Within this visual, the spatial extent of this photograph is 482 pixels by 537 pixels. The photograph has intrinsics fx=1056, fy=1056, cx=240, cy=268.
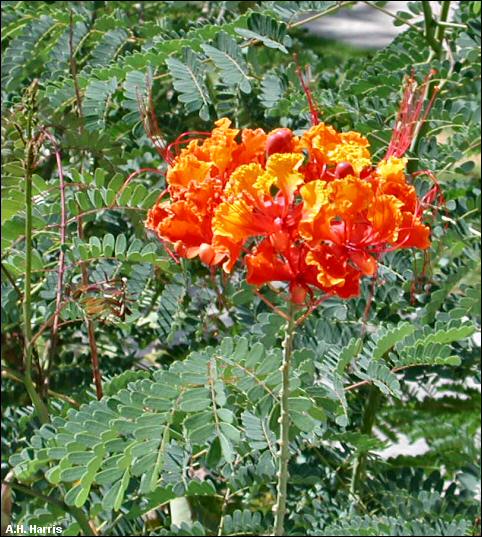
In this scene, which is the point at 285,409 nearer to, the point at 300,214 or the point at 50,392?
the point at 300,214

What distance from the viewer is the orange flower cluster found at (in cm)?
105

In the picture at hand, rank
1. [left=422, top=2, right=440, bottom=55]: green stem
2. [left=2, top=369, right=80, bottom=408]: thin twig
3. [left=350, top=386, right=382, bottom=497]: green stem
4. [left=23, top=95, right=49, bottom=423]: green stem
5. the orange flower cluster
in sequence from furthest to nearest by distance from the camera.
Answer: [left=422, top=2, right=440, bottom=55]: green stem < [left=350, top=386, right=382, bottom=497]: green stem < [left=2, top=369, right=80, bottom=408]: thin twig < [left=23, top=95, right=49, bottom=423]: green stem < the orange flower cluster

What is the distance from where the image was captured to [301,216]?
104cm

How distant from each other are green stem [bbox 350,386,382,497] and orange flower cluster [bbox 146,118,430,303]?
2.20ft

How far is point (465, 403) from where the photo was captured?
7.42ft

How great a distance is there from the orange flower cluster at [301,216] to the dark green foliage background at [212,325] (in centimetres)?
19

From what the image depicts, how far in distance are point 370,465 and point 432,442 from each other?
32 centimetres

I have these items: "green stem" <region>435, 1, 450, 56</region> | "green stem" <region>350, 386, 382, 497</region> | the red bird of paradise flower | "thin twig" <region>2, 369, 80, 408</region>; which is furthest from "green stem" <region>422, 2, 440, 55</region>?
"thin twig" <region>2, 369, 80, 408</region>

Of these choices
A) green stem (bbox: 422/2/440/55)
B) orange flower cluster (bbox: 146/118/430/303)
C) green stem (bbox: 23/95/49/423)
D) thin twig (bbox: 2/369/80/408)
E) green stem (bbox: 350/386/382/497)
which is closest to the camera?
orange flower cluster (bbox: 146/118/430/303)

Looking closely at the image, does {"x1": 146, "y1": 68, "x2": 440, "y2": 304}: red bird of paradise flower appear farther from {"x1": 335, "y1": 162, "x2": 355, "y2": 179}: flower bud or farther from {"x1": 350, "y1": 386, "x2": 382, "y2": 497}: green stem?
{"x1": 350, "y1": 386, "x2": 382, "y2": 497}: green stem

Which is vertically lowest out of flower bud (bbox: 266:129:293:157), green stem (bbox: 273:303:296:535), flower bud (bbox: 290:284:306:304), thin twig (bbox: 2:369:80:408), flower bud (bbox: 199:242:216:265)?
thin twig (bbox: 2:369:80:408)

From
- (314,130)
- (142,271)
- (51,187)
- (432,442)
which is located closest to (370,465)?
(432,442)

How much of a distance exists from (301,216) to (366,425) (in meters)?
0.84

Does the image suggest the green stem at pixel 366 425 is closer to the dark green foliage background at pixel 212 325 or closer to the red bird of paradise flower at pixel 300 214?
the dark green foliage background at pixel 212 325
